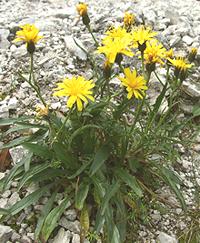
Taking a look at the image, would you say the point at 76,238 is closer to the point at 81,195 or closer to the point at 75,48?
the point at 81,195

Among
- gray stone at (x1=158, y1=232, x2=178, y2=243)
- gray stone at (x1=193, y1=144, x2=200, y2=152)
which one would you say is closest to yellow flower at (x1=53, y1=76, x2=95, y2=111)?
gray stone at (x1=158, y1=232, x2=178, y2=243)

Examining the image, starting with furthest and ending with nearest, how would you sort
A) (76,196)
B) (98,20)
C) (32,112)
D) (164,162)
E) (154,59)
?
(98,20), (32,112), (164,162), (76,196), (154,59)

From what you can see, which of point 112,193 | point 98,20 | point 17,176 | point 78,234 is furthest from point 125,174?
point 98,20

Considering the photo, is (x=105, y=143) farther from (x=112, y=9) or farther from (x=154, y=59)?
(x=112, y=9)

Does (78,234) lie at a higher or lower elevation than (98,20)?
lower

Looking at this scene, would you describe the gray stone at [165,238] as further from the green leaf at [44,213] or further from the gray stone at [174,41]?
the gray stone at [174,41]

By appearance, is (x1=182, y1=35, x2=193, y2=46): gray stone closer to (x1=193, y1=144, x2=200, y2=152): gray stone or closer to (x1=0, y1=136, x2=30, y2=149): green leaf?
(x1=193, y1=144, x2=200, y2=152): gray stone
